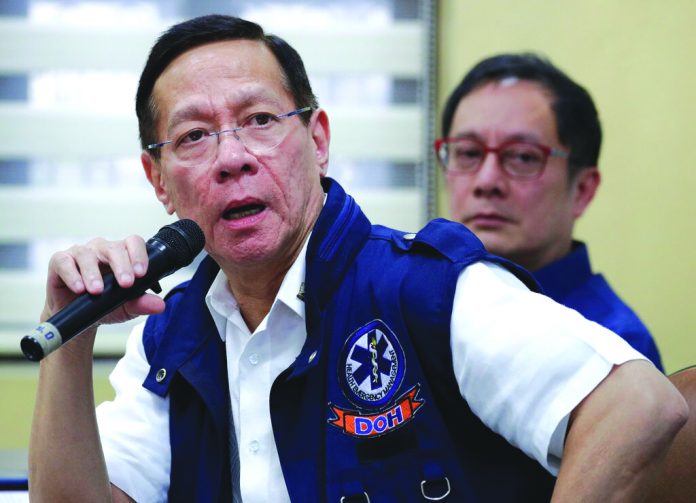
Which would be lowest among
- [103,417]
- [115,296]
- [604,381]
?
[103,417]

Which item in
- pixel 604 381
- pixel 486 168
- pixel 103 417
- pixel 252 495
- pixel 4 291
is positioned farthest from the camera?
pixel 4 291

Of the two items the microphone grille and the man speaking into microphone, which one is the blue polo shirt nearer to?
the man speaking into microphone

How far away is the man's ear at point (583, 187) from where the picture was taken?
7.39ft

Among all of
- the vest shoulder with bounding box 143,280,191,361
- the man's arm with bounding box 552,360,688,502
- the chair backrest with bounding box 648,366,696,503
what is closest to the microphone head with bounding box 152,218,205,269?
the vest shoulder with bounding box 143,280,191,361

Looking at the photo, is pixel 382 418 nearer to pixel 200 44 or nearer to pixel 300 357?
pixel 300 357

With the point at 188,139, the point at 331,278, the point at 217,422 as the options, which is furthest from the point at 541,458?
the point at 188,139

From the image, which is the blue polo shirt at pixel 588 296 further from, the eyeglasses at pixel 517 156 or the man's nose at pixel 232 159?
the man's nose at pixel 232 159

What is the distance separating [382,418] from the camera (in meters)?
1.24

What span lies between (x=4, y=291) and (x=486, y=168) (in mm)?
1537

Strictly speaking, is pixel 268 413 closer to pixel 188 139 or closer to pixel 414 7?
pixel 188 139

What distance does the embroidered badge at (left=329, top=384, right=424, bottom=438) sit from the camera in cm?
123

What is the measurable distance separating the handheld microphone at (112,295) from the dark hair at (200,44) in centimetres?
35

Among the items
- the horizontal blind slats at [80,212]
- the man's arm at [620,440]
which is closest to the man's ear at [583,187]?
the horizontal blind slats at [80,212]

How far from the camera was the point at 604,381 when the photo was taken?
1070 mm
